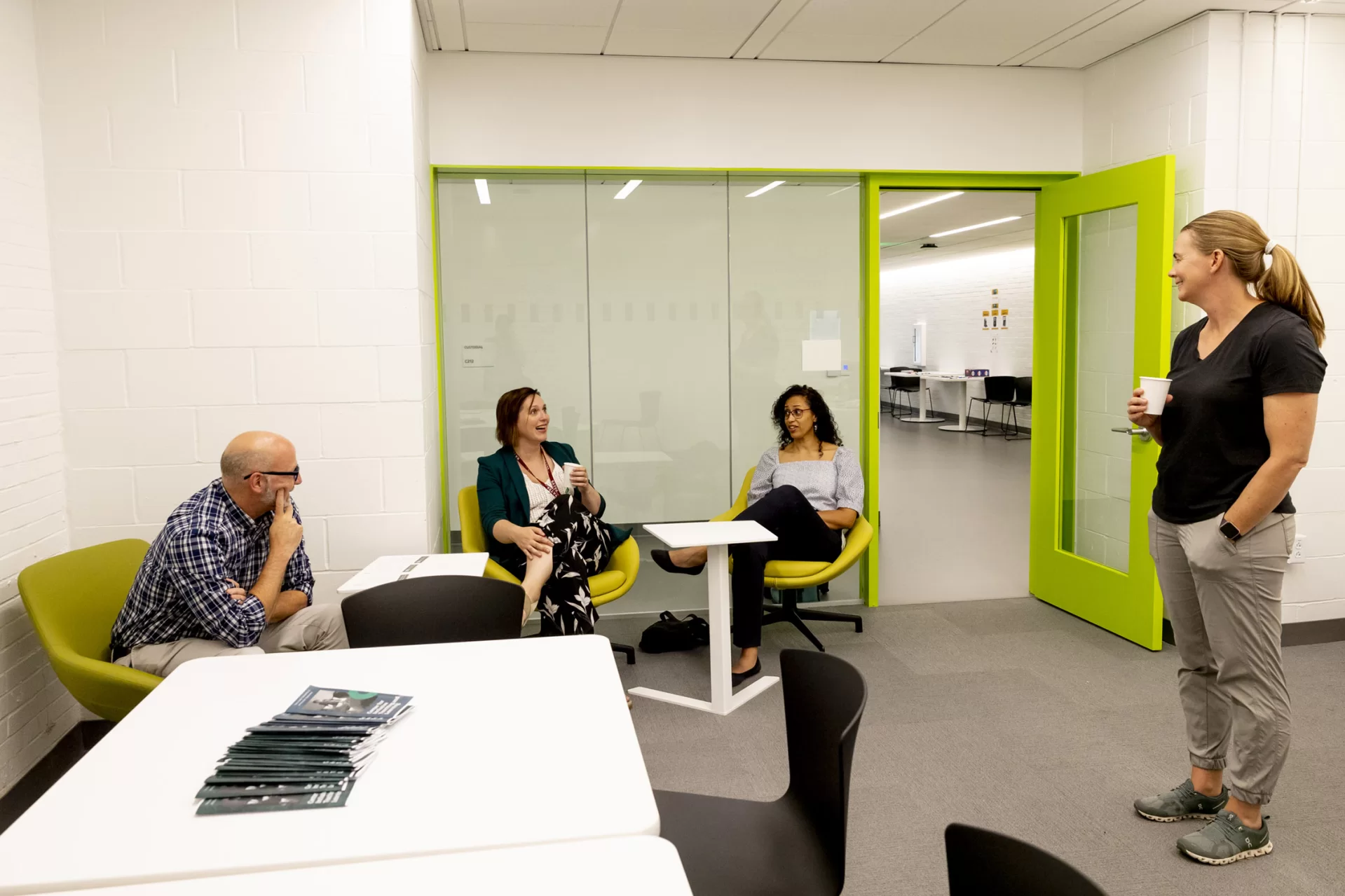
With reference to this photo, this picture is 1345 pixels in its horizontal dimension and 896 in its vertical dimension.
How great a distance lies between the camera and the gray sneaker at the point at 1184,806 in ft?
9.41

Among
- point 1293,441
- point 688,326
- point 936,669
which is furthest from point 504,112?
point 1293,441

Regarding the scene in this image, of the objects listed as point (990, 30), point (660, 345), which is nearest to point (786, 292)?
point (660, 345)

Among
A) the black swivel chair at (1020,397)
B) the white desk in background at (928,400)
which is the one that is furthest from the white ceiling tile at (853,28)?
the white desk in background at (928,400)

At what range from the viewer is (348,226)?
362 centimetres

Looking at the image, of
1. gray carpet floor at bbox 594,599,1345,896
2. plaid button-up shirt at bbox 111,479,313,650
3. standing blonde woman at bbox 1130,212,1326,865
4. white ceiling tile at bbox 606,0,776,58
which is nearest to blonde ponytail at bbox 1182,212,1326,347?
standing blonde woman at bbox 1130,212,1326,865

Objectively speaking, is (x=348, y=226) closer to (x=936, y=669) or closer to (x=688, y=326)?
(x=688, y=326)

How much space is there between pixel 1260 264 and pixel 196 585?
9.92 ft

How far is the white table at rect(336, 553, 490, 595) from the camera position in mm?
3021

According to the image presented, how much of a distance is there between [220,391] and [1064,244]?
4.07 metres

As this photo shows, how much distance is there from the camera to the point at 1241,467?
260 cm

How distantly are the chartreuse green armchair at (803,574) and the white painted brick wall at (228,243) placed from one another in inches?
69.9

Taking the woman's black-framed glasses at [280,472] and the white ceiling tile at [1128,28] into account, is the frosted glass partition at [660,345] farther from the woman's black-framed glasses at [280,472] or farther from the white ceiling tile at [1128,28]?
the woman's black-framed glasses at [280,472]

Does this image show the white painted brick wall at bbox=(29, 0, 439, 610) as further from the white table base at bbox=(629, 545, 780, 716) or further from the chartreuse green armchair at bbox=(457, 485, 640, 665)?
the white table base at bbox=(629, 545, 780, 716)

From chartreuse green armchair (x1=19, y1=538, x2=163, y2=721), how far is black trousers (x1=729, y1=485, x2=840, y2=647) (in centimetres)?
227
